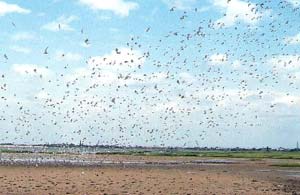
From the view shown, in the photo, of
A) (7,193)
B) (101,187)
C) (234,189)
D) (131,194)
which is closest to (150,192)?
(131,194)

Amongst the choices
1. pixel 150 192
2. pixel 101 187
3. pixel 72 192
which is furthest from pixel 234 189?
pixel 72 192

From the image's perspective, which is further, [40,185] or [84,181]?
[84,181]

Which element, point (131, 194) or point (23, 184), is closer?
point (131, 194)

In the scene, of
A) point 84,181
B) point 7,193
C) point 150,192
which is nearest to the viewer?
point 7,193

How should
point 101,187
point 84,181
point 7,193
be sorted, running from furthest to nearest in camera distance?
point 84,181, point 101,187, point 7,193

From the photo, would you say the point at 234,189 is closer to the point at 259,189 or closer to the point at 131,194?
the point at 259,189

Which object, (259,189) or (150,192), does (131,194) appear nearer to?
(150,192)

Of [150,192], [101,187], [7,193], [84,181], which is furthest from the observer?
[84,181]

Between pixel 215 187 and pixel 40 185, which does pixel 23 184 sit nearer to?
pixel 40 185

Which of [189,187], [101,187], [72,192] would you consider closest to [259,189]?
[189,187]

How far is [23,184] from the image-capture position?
3978cm

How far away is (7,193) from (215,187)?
16378 millimetres

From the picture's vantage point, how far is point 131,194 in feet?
112

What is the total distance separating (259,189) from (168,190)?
7.37m
